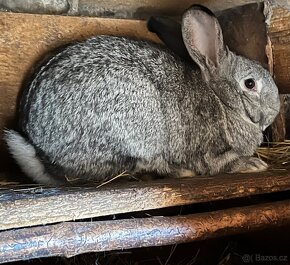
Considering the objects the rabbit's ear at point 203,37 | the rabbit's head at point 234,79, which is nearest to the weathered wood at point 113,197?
the rabbit's head at point 234,79

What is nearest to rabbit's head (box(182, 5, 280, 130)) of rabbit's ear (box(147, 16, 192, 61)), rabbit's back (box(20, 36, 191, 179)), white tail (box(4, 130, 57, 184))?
rabbit's ear (box(147, 16, 192, 61))

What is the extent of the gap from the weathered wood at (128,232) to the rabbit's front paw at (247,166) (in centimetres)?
34

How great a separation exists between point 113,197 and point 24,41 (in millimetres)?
981

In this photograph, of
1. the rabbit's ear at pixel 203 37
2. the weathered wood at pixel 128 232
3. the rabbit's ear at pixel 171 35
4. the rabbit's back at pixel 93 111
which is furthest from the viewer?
the rabbit's ear at pixel 171 35

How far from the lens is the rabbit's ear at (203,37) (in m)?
2.21

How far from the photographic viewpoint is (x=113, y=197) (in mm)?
1611

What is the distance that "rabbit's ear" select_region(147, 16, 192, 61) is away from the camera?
2.47m

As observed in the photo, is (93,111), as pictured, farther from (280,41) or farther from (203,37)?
(280,41)

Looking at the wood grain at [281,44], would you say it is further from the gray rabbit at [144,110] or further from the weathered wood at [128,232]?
the weathered wood at [128,232]

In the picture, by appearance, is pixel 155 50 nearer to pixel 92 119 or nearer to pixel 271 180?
pixel 92 119

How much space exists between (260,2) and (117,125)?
108 centimetres

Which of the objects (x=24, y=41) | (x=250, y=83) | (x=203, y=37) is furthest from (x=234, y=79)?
(x=24, y=41)

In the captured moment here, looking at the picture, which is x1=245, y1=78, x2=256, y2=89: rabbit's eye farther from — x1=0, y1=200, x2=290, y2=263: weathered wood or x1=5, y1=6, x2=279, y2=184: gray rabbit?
x1=0, y1=200, x2=290, y2=263: weathered wood

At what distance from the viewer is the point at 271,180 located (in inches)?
77.5
